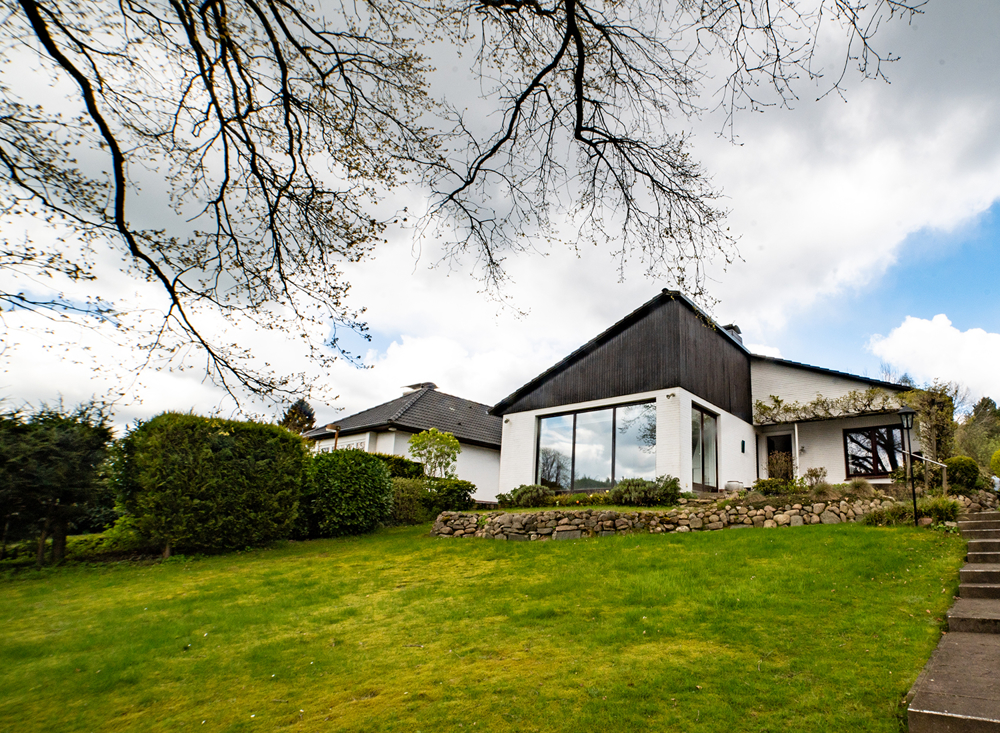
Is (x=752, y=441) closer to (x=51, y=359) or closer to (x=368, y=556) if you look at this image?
(x=368, y=556)

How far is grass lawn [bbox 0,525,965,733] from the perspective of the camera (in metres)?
3.75

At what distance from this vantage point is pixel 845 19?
12.3 feet

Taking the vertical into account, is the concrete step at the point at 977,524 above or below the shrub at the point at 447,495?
above

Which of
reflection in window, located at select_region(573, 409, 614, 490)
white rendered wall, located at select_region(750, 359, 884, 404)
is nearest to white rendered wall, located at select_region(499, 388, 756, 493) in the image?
reflection in window, located at select_region(573, 409, 614, 490)

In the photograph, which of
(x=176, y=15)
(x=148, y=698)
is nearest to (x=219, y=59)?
(x=176, y=15)

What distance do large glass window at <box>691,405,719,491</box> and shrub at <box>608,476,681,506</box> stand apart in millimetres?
1516

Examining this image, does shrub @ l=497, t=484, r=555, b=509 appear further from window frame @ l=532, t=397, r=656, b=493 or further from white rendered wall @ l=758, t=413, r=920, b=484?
white rendered wall @ l=758, t=413, r=920, b=484

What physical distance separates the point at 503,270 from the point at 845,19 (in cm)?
336

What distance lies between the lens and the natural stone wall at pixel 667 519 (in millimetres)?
10484

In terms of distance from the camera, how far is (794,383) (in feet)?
60.1

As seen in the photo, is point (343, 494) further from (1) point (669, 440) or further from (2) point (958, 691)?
(2) point (958, 691)

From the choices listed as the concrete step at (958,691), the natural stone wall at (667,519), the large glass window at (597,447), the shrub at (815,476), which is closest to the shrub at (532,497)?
the large glass window at (597,447)

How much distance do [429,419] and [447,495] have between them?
6.21 metres

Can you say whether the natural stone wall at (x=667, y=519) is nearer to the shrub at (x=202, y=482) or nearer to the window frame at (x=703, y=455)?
the window frame at (x=703, y=455)
